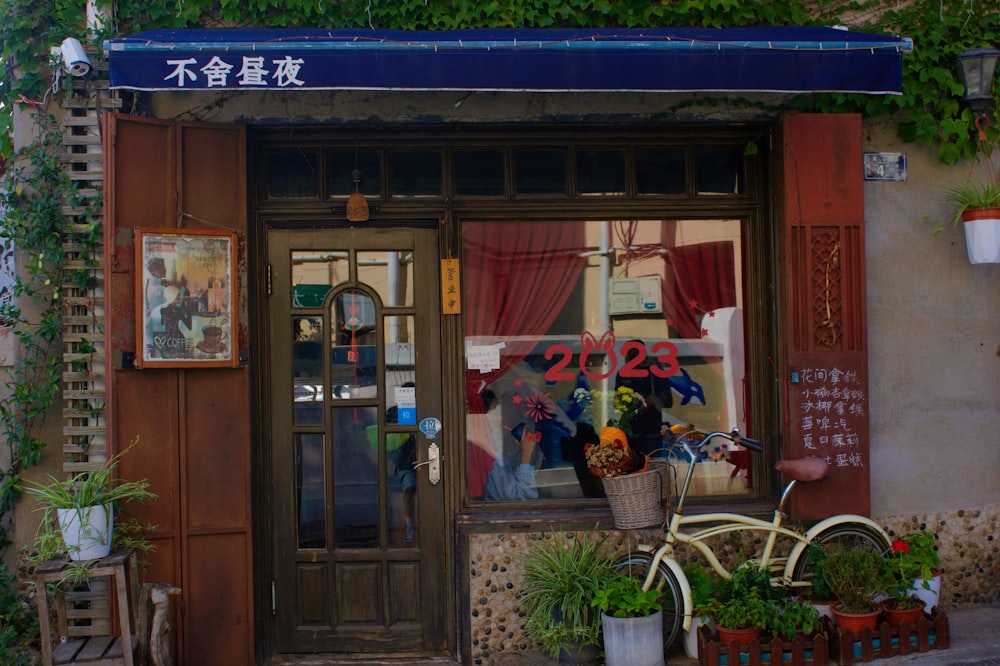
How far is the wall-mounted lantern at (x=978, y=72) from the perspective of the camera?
5.72m

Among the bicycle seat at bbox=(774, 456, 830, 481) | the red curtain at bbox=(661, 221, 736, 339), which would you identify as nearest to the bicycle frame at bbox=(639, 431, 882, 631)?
the bicycle seat at bbox=(774, 456, 830, 481)

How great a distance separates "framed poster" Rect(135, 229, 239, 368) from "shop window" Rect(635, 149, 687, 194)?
8.92 feet

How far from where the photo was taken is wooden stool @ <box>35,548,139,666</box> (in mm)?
4719

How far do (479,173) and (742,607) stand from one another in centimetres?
319

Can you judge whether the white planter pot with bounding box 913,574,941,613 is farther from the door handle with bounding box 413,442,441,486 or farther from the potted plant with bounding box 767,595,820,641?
the door handle with bounding box 413,442,441,486

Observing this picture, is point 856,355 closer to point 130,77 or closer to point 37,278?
point 130,77

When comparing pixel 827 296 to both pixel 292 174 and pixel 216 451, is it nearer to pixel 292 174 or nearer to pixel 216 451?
pixel 292 174

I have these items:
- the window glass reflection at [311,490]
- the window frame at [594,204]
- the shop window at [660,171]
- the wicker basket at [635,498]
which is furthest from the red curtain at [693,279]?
the window glass reflection at [311,490]

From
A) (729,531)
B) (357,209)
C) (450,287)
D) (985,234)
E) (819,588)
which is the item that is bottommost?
(819,588)

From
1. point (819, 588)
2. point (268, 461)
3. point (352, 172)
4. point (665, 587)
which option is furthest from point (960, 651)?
point (352, 172)

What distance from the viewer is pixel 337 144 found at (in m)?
5.96

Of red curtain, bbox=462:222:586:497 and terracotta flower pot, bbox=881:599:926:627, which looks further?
red curtain, bbox=462:222:586:497

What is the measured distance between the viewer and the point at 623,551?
18.9 ft

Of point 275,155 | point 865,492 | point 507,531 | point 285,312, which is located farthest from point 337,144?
point 865,492
